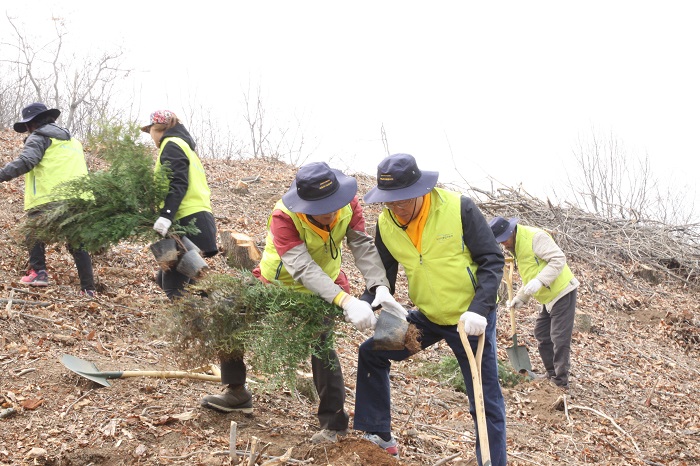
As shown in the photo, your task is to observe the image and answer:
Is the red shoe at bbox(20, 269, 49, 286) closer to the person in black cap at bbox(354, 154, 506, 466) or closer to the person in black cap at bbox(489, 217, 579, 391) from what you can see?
the person in black cap at bbox(354, 154, 506, 466)

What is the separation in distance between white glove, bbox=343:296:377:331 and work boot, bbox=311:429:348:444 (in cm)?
79

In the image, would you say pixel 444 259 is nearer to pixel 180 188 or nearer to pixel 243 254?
pixel 180 188

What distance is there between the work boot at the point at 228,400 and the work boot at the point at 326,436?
1.83 feet

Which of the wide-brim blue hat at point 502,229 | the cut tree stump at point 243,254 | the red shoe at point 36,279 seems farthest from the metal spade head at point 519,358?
the red shoe at point 36,279

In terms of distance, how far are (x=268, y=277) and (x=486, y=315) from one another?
4.27 ft

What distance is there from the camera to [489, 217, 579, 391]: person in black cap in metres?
6.55

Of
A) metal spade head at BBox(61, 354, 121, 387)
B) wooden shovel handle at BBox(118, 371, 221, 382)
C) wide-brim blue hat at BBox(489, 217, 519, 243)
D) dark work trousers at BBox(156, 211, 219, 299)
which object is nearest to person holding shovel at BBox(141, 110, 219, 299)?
dark work trousers at BBox(156, 211, 219, 299)

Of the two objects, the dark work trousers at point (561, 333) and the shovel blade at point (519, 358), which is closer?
the dark work trousers at point (561, 333)

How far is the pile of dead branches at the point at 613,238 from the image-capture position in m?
12.8

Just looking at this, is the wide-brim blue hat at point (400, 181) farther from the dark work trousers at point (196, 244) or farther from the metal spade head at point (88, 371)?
the metal spade head at point (88, 371)

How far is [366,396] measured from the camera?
13.1ft

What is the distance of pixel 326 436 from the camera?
3930mm

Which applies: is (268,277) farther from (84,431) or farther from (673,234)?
(673,234)

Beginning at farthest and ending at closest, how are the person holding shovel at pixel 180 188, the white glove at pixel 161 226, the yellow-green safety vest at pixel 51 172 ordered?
1. the yellow-green safety vest at pixel 51 172
2. the person holding shovel at pixel 180 188
3. the white glove at pixel 161 226
